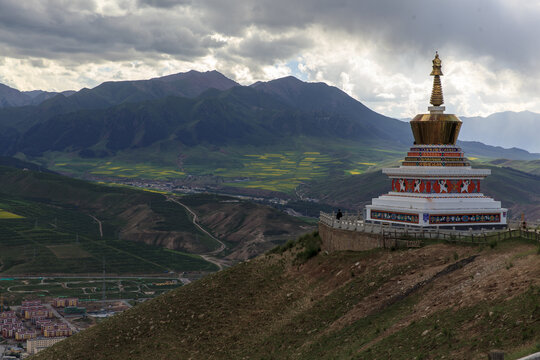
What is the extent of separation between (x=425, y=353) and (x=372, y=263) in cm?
1457

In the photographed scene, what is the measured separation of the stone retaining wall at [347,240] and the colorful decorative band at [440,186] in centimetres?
726

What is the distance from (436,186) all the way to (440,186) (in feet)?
1.04

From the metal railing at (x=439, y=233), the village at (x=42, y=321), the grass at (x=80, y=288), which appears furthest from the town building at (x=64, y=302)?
the metal railing at (x=439, y=233)

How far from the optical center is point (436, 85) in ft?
184

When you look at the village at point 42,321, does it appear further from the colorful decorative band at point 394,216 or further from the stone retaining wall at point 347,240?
the colorful decorative band at point 394,216

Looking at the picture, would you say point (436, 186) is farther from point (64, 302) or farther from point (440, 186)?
point (64, 302)

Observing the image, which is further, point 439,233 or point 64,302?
point 64,302

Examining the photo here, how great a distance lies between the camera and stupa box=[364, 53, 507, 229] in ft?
168

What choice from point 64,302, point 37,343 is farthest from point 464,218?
point 64,302

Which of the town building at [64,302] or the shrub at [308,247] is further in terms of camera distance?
the town building at [64,302]

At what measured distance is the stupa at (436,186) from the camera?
51.3m

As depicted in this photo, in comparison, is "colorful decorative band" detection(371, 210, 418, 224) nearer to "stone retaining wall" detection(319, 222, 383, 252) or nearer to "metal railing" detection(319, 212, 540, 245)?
"metal railing" detection(319, 212, 540, 245)

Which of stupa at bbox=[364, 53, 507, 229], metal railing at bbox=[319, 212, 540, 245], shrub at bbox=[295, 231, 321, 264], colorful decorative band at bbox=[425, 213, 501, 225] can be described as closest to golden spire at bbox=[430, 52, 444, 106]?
stupa at bbox=[364, 53, 507, 229]

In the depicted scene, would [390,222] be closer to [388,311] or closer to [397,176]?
[397,176]
